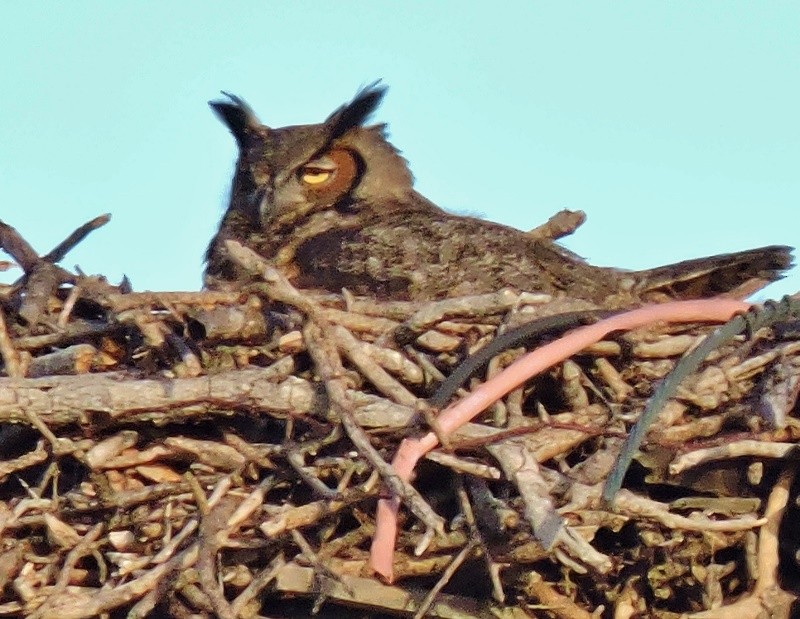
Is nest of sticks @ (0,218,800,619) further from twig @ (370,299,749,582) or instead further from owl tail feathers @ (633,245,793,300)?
owl tail feathers @ (633,245,793,300)

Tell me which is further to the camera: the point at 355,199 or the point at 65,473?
the point at 355,199

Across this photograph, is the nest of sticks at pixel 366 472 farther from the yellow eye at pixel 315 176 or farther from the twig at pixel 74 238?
the yellow eye at pixel 315 176

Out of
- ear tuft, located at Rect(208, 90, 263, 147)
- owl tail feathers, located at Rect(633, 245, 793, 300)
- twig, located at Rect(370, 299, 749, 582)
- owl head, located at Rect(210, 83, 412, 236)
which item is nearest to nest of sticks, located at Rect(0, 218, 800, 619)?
twig, located at Rect(370, 299, 749, 582)

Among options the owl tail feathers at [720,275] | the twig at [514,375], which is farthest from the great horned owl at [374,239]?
the twig at [514,375]

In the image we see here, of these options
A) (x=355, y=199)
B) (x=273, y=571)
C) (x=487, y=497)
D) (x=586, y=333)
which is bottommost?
(x=273, y=571)

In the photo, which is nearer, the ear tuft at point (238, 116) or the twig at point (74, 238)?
the twig at point (74, 238)

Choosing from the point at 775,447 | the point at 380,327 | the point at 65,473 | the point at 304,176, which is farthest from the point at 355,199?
the point at 775,447

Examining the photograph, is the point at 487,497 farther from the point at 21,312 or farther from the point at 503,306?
the point at 21,312
